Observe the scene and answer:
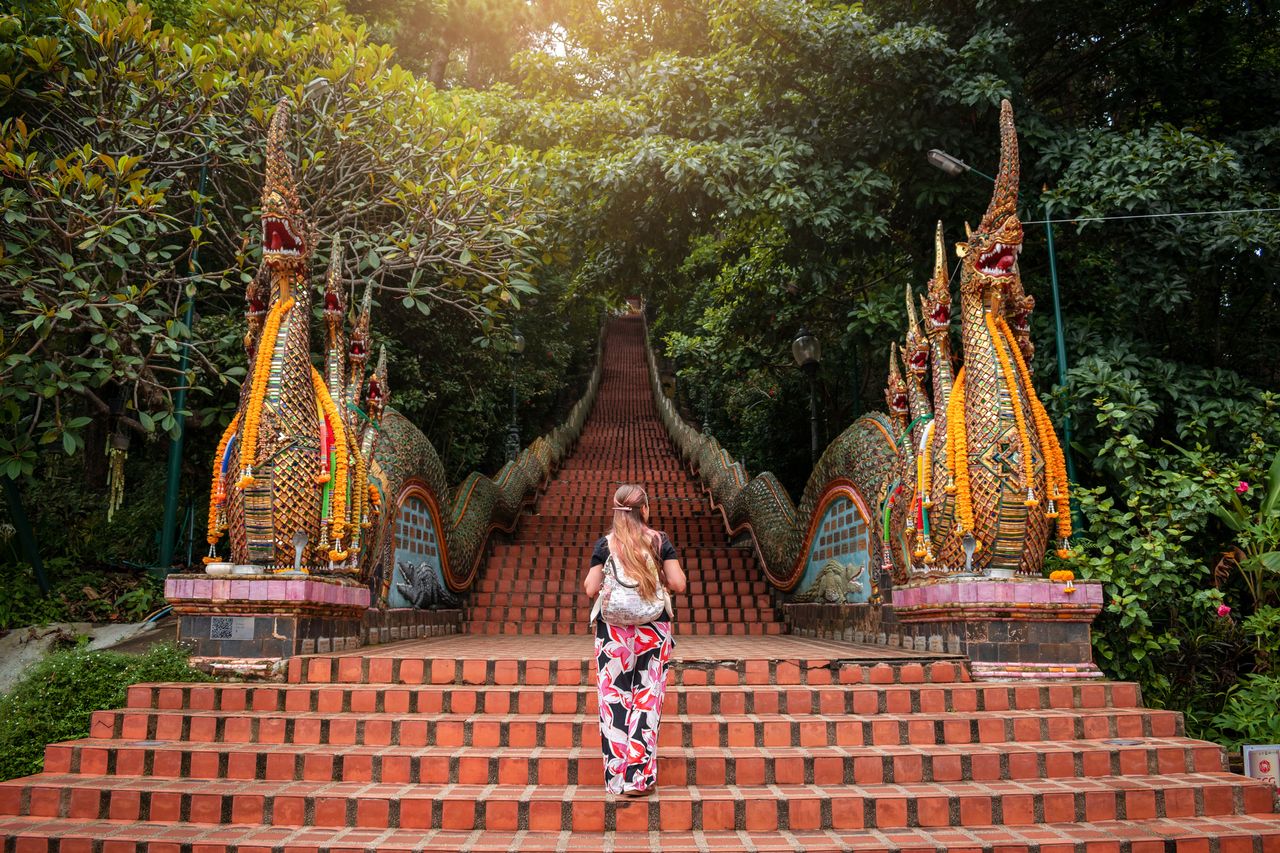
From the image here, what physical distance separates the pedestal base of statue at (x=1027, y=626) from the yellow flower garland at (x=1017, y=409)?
1.82ft

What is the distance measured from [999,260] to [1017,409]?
105 cm

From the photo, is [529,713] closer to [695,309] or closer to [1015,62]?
[1015,62]

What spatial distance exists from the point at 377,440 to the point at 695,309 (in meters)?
14.7

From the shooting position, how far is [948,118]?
8273mm

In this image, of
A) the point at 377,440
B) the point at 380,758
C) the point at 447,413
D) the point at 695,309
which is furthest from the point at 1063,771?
the point at 695,309

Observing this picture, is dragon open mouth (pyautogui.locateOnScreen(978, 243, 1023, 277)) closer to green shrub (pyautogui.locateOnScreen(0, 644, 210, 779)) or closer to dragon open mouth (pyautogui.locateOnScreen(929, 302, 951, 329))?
dragon open mouth (pyautogui.locateOnScreen(929, 302, 951, 329))

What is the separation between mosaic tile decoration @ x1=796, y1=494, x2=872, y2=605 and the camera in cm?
674

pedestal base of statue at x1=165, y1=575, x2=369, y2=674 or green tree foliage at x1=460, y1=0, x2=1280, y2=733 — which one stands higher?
green tree foliage at x1=460, y1=0, x2=1280, y2=733

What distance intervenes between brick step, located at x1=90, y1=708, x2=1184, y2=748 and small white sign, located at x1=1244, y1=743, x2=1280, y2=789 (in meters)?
0.50

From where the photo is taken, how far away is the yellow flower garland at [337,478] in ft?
18.0

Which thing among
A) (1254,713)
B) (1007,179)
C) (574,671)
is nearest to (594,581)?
(574,671)

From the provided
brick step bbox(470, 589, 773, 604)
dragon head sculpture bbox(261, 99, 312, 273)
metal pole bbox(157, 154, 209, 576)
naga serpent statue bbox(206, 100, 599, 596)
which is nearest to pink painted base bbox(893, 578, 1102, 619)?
brick step bbox(470, 589, 773, 604)

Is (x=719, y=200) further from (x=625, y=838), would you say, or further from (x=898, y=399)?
(x=625, y=838)

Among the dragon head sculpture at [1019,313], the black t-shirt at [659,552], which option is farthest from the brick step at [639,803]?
the dragon head sculpture at [1019,313]
